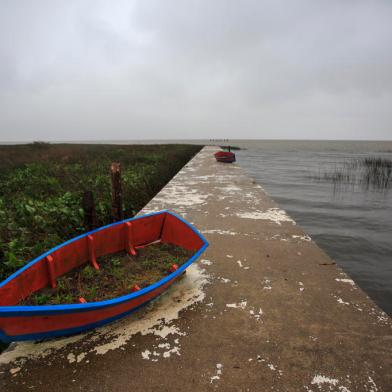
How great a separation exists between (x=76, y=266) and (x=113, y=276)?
487mm

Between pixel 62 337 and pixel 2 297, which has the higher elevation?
pixel 2 297

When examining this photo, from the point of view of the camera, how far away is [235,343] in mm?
2381

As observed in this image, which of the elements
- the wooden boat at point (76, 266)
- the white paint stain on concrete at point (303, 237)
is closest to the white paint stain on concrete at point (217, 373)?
the wooden boat at point (76, 266)

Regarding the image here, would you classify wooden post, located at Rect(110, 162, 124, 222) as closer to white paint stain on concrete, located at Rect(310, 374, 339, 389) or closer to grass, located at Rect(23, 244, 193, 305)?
grass, located at Rect(23, 244, 193, 305)

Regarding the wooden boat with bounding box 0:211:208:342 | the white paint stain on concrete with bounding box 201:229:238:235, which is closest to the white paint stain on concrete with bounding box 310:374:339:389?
the wooden boat with bounding box 0:211:208:342

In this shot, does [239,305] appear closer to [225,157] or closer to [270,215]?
[270,215]

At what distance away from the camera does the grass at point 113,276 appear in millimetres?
2775

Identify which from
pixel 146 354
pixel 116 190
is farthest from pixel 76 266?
pixel 116 190

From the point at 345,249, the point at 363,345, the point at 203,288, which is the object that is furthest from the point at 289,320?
the point at 345,249

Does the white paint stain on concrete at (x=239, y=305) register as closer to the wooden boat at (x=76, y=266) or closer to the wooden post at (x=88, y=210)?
the wooden boat at (x=76, y=266)

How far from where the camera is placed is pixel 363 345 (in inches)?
93.1

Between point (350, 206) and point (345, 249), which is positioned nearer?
point (345, 249)

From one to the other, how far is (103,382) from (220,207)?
4937 millimetres

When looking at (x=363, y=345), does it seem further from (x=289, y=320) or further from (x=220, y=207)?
(x=220, y=207)
